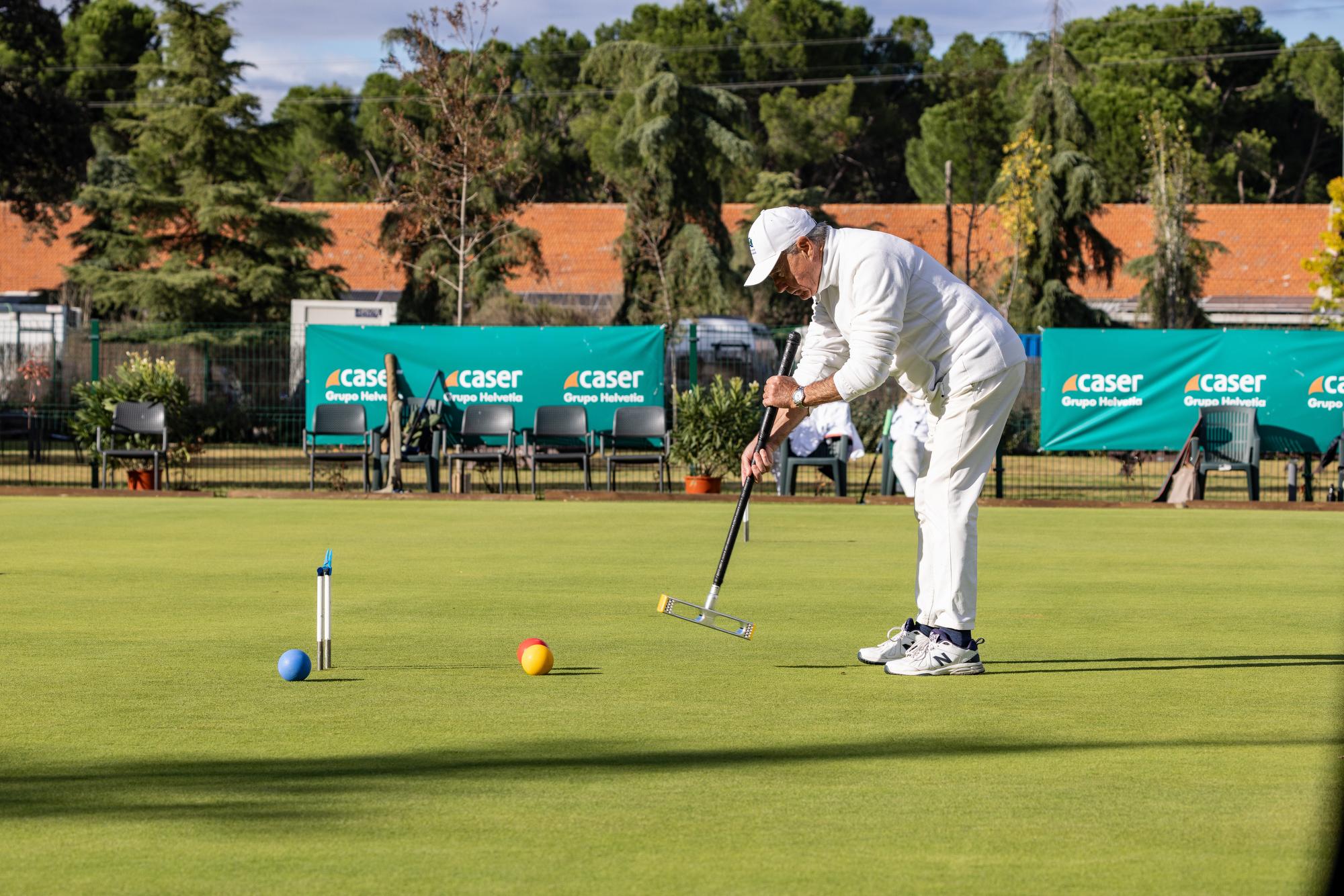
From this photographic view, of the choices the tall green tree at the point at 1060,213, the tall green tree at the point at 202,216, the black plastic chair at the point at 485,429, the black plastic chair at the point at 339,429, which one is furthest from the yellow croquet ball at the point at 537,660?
the tall green tree at the point at 202,216

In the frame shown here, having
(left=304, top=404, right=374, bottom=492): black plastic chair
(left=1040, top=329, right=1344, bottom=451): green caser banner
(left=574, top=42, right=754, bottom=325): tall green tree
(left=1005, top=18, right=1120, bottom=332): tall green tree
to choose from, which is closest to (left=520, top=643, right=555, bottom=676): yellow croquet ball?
(left=304, top=404, right=374, bottom=492): black plastic chair

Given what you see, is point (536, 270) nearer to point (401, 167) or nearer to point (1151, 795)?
point (401, 167)

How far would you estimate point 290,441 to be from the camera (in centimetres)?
2281

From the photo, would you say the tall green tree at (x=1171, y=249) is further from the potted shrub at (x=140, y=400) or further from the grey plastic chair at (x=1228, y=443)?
the potted shrub at (x=140, y=400)

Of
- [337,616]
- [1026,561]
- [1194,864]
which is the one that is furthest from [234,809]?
[1026,561]

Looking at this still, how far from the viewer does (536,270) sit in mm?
35656

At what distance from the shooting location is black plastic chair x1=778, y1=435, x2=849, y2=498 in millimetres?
18438

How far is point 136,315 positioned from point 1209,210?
33231mm

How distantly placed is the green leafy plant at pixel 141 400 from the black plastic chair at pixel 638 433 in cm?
516

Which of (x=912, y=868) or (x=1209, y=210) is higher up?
(x=1209, y=210)

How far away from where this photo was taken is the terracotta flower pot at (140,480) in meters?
19.3

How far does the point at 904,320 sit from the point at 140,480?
1475 cm

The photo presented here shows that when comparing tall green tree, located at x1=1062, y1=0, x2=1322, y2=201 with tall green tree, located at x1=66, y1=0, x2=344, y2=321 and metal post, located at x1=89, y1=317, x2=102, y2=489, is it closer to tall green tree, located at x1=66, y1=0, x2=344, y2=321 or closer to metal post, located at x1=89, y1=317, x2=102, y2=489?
tall green tree, located at x1=66, y1=0, x2=344, y2=321

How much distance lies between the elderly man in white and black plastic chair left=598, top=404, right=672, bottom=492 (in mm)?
12318
